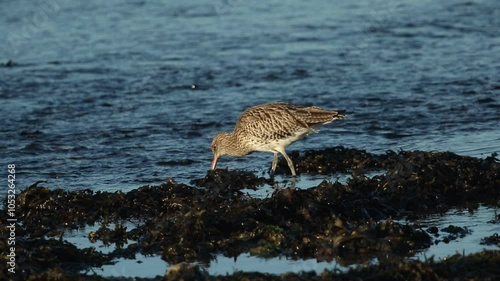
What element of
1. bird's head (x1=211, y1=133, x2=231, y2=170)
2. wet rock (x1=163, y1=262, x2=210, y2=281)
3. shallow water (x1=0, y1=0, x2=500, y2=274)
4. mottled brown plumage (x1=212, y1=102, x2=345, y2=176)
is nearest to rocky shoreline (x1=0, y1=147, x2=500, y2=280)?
wet rock (x1=163, y1=262, x2=210, y2=281)

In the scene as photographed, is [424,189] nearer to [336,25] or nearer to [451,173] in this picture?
[451,173]

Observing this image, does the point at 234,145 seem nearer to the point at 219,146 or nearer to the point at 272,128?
the point at 219,146

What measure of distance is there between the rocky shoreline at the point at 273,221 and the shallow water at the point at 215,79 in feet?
1.88

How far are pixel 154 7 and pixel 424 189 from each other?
13.7 meters

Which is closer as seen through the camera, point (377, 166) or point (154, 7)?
point (377, 166)

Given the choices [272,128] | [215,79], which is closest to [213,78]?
[215,79]

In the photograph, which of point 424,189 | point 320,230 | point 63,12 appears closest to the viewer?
point 320,230

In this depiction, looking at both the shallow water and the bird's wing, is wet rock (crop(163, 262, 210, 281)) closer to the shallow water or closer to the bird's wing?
the shallow water

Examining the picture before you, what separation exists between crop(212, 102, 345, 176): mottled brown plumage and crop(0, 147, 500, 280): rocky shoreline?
0.83 m

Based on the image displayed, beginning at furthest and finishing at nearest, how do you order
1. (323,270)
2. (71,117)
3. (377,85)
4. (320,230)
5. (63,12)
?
(63,12)
(377,85)
(71,117)
(320,230)
(323,270)

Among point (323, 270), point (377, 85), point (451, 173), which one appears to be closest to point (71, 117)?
point (377, 85)

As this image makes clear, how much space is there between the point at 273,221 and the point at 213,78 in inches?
316

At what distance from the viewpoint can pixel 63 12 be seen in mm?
21656

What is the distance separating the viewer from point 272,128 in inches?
438
